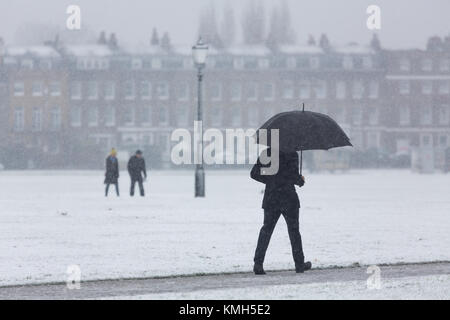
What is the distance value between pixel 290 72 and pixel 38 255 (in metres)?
88.3

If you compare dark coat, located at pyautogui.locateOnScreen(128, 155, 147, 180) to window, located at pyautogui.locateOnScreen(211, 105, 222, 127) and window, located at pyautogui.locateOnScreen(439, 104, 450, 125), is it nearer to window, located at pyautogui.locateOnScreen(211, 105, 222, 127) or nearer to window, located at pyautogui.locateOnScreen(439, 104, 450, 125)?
window, located at pyautogui.locateOnScreen(211, 105, 222, 127)

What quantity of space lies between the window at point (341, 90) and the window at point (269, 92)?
6.42 m

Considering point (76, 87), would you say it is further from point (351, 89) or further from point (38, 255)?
point (38, 255)

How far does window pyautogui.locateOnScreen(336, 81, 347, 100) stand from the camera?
10112 centimetres

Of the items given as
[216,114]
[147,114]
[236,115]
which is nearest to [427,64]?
[236,115]

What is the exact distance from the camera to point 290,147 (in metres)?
11.2

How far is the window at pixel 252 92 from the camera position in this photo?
327ft

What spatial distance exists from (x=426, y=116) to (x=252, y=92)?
1719 centimetres

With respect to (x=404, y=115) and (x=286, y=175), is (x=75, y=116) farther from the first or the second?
(x=286, y=175)

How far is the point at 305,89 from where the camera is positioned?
101062 millimetres

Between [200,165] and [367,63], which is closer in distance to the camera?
[200,165]

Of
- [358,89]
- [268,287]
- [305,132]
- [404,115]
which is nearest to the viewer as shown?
[268,287]
